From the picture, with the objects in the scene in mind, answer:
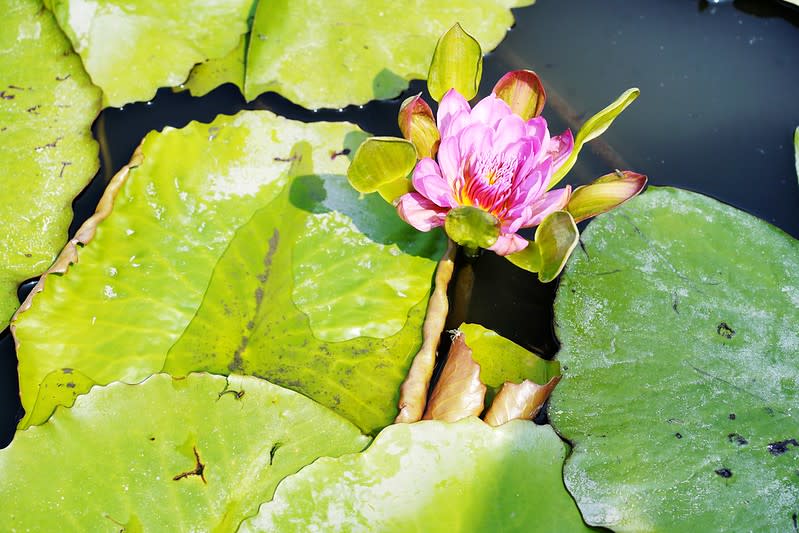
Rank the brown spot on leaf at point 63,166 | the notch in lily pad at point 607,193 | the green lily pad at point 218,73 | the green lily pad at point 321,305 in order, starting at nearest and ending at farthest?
the notch in lily pad at point 607,193
the green lily pad at point 321,305
the brown spot on leaf at point 63,166
the green lily pad at point 218,73

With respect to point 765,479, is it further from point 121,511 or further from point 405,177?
point 121,511

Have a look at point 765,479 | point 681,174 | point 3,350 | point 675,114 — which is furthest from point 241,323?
point 675,114

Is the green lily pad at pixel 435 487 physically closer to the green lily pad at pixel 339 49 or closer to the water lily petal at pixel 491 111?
the water lily petal at pixel 491 111

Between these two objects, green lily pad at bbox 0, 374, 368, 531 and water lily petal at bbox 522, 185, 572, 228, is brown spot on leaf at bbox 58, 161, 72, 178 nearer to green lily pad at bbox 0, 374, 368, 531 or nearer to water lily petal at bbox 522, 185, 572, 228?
green lily pad at bbox 0, 374, 368, 531

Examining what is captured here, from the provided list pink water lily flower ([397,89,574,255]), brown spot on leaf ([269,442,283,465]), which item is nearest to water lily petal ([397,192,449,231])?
pink water lily flower ([397,89,574,255])

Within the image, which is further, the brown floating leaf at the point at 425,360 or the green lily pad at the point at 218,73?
the green lily pad at the point at 218,73

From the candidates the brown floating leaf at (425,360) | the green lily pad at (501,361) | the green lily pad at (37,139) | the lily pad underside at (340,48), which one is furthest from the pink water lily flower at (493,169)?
the green lily pad at (37,139)

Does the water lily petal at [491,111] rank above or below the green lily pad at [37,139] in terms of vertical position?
above
